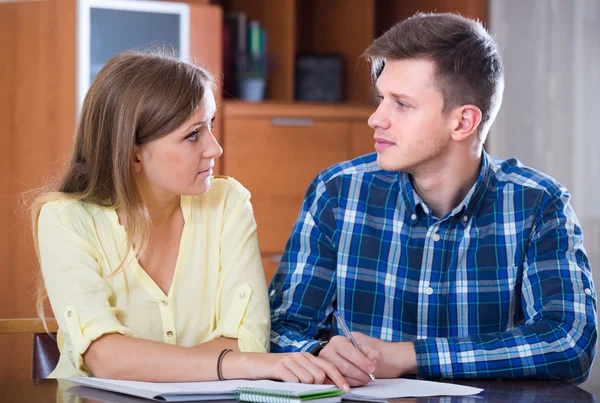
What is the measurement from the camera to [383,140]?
1675 mm

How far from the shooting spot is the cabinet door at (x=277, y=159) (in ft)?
12.0

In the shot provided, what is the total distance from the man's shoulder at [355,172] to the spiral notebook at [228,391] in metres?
0.66

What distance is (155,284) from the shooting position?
1.58 meters

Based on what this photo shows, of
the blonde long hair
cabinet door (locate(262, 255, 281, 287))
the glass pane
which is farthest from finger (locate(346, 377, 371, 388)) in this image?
the glass pane

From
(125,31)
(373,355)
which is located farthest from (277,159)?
(373,355)

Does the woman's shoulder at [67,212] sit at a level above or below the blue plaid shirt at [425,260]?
above

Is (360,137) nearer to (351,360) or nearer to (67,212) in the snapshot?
(67,212)

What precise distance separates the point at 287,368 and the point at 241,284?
34 centimetres

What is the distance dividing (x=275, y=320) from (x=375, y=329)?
0.22 meters

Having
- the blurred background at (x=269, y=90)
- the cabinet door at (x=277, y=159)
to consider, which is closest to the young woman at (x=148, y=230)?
the blurred background at (x=269, y=90)

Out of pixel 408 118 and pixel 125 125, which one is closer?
pixel 125 125

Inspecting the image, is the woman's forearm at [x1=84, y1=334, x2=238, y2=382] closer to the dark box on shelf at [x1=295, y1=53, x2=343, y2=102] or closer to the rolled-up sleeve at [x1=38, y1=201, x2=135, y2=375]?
the rolled-up sleeve at [x1=38, y1=201, x2=135, y2=375]

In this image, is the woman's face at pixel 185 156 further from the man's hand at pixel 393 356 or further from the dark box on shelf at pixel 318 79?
the dark box on shelf at pixel 318 79

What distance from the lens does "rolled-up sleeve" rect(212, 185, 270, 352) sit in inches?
59.7
